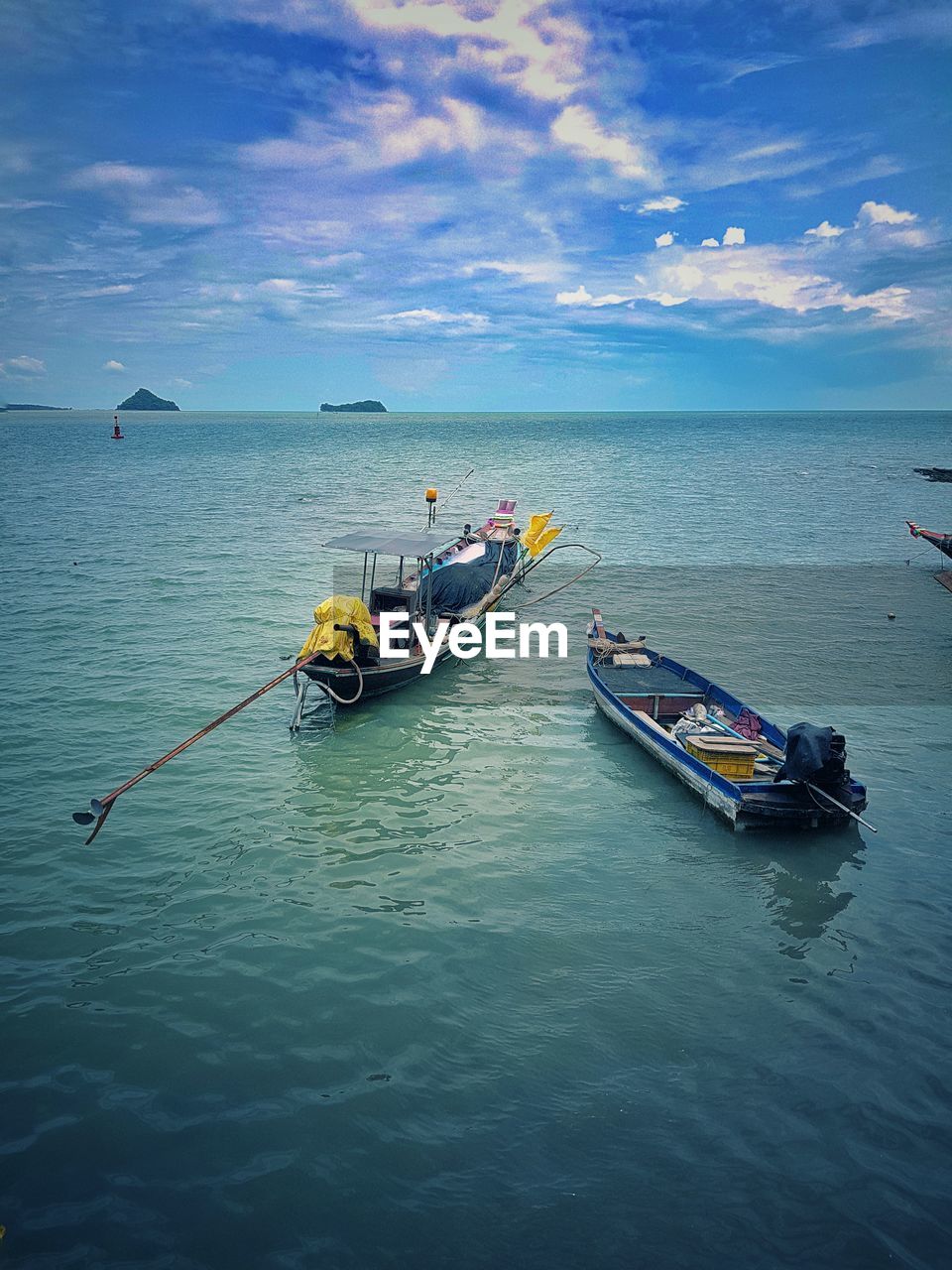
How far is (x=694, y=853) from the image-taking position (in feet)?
43.8

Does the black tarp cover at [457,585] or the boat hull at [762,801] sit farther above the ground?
the black tarp cover at [457,585]

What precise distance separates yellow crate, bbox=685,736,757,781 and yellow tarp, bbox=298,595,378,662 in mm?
8052

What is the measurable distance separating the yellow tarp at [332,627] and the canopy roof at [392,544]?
1.85 m

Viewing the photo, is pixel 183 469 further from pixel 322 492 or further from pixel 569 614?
pixel 569 614

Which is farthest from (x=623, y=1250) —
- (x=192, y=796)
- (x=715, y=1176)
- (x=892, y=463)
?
(x=892, y=463)

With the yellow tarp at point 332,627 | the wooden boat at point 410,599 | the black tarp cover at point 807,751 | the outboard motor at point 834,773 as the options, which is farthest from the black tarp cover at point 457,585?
the outboard motor at point 834,773

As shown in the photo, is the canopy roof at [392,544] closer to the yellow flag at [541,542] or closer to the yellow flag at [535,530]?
the yellow flag at [541,542]

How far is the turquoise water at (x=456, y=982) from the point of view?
7.17 meters

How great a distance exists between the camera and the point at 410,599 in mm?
21391

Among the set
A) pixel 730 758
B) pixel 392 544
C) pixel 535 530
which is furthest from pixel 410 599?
pixel 535 530

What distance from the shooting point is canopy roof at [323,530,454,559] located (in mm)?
20000

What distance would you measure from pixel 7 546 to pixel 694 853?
126 feet

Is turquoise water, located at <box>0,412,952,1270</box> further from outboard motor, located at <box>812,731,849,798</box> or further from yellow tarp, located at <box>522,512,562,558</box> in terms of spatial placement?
yellow tarp, located at <box>522,512,562,558</box>

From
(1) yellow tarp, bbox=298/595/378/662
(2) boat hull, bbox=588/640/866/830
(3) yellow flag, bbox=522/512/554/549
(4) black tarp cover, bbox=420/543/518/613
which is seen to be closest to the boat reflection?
(2) boat hull, bbox=588/640/866/830
